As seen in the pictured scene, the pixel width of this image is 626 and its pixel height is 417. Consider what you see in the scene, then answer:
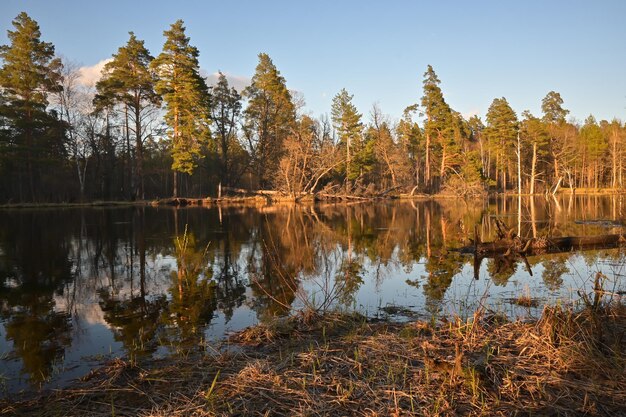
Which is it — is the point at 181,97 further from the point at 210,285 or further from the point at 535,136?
the point at 535,136

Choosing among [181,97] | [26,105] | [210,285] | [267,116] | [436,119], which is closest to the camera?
[210,285]

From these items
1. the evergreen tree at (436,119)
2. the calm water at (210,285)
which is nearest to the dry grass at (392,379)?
the calm water at (210,285)

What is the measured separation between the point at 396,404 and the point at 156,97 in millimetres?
46503

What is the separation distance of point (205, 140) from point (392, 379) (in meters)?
42.9

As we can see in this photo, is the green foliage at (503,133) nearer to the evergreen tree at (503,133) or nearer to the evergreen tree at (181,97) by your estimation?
the evergreen tree at (503,133)

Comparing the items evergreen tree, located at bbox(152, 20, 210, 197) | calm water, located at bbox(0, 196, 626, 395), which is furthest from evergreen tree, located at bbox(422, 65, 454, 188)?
calm water, located at bbox(0, 196, 626, 395)

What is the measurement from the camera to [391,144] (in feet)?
193

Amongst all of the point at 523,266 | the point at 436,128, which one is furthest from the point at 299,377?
the point at 436,128

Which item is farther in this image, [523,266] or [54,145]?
[54,145]

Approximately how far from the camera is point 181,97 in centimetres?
4200

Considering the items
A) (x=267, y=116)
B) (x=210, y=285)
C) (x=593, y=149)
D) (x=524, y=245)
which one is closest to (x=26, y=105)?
(x=267, y=116)

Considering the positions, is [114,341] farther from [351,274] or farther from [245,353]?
[351,274]

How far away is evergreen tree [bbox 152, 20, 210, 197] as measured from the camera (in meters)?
42.0

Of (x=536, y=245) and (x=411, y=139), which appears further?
(x=411, y=139)
